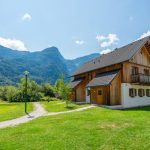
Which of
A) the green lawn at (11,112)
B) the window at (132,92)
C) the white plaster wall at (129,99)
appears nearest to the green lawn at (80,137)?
the green lawn at (11,112)

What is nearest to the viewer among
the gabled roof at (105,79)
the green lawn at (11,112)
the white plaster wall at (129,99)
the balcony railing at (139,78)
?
the green lawn at (11,112)

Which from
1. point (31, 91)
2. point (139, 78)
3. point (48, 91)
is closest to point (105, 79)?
point (139, 78)

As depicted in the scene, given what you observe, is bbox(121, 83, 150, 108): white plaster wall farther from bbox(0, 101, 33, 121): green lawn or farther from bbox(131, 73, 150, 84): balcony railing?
bbox(0, 101, 33, 121): green lawn

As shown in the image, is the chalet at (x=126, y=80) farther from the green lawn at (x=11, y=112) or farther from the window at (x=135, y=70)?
the green lawn at (x=11, y=112)

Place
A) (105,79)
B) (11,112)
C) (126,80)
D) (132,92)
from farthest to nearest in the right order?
(132,92) < (126,80) < (105,79) < (11,112)

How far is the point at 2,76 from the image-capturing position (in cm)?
19775

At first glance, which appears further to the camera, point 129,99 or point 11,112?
point 129,99

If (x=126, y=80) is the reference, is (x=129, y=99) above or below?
below

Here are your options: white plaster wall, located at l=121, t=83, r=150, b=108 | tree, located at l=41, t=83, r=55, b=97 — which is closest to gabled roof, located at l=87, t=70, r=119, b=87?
white plaster wall, located at l=121, t=83, r=150, b=108

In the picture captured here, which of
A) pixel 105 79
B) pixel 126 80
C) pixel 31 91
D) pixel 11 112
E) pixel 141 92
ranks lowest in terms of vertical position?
pixel 11 112

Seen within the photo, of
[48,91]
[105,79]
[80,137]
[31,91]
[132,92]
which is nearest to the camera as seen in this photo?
[80,137]

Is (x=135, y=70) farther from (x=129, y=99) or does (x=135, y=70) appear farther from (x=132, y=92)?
(x=129, y=99)

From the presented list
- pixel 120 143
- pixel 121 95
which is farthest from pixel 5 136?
pixel 121 95

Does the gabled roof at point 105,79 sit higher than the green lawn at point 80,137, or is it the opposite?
the gabled roof at point 105,79
